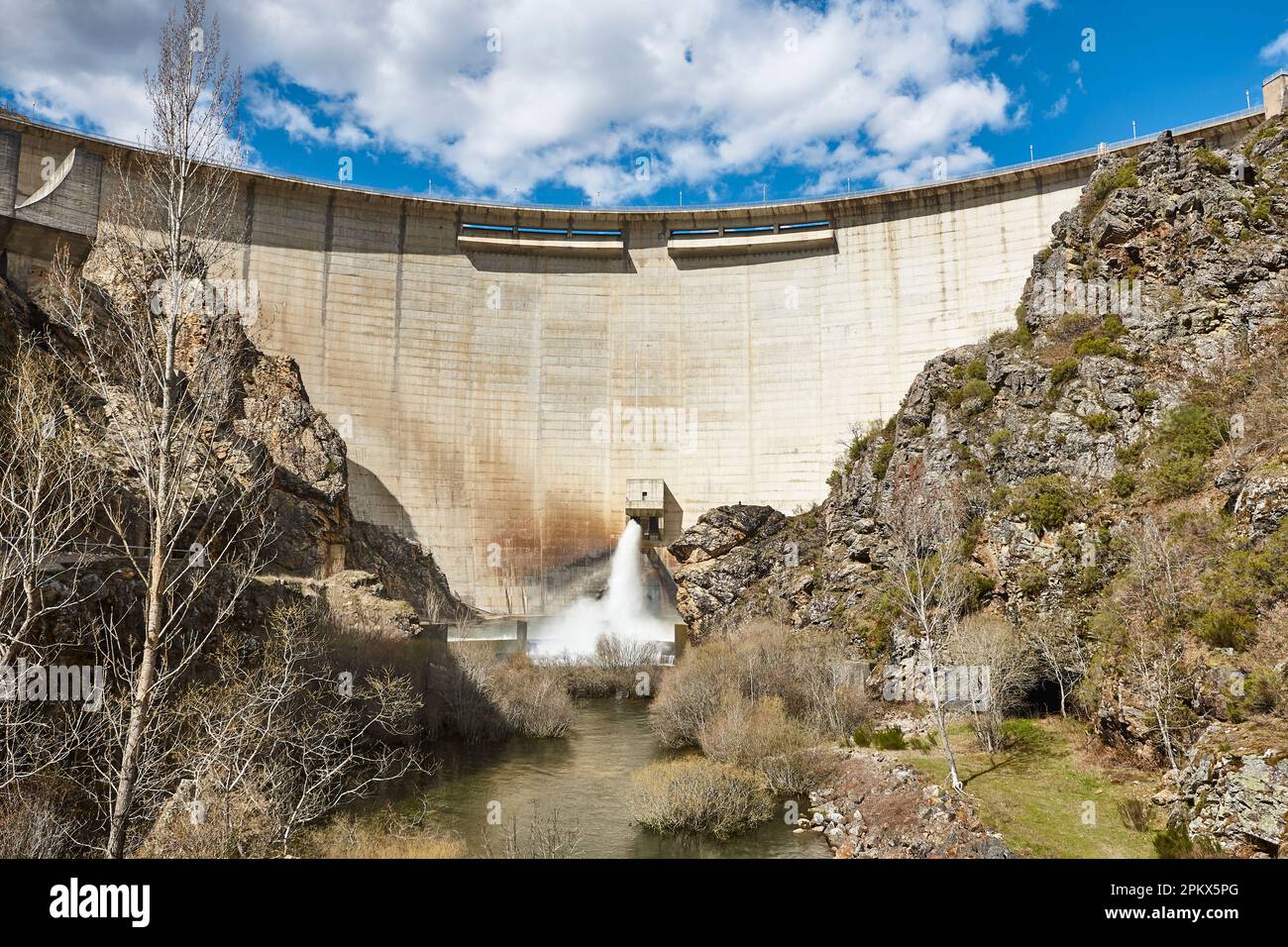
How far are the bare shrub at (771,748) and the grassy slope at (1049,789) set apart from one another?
229 cm

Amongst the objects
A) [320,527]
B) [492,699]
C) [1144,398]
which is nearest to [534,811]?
[492,699]

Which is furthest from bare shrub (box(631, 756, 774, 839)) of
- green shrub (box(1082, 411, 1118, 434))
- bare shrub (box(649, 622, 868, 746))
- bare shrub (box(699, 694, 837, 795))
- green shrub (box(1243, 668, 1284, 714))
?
green shrub (box(1082, 411, 1118, 434))

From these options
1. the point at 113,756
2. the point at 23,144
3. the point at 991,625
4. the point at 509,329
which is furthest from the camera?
the point at 509,329

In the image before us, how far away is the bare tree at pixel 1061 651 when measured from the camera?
830 inches

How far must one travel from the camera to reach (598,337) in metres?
44.5

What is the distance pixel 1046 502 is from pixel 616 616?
21963mm

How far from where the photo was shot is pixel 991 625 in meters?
22.4

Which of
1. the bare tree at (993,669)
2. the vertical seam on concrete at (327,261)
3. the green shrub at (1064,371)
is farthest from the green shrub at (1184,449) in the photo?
the vertical seam on concrete at (327,261)

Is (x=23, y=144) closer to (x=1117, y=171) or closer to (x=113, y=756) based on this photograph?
(x=113, y=756)

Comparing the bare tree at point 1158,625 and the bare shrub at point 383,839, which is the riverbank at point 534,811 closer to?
the bare shrub at point 383,839

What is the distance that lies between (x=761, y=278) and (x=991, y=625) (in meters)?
26.5

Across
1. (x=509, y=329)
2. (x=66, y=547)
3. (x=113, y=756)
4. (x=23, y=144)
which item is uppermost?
(x=23, y=144)
